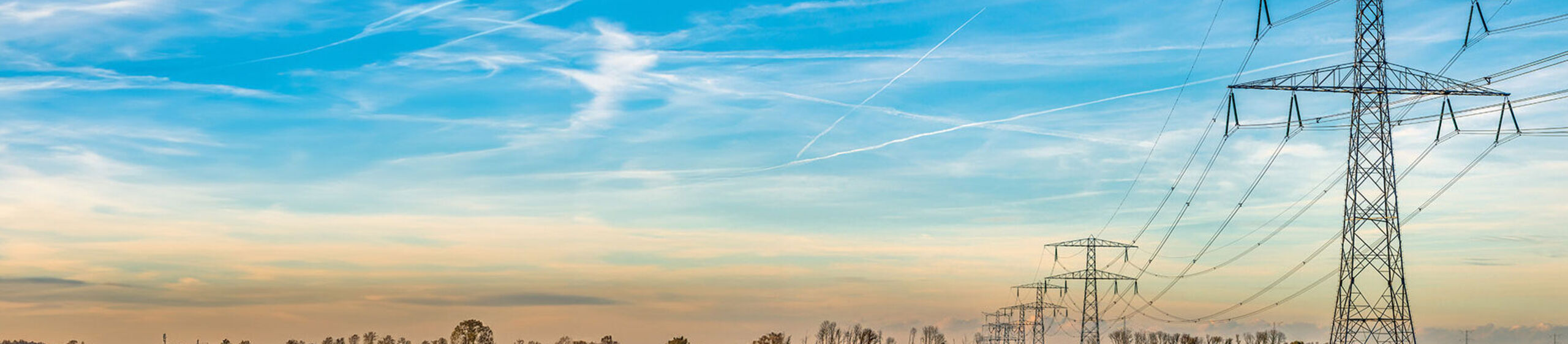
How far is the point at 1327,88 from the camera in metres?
64.5

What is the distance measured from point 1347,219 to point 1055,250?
66.0 m

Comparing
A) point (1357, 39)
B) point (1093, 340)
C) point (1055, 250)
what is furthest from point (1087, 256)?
point (1357, 39)

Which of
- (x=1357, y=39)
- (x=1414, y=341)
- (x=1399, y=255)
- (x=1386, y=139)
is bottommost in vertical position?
(x=1414, y=341)

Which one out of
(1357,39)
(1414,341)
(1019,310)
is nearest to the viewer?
(1414,341)

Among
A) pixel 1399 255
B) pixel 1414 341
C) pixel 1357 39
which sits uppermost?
pixel 1357 39

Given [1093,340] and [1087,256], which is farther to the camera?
[1093,340]

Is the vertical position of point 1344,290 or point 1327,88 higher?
point 1327,88

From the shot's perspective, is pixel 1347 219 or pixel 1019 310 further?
pixel 1019 310

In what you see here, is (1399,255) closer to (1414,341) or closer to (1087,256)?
(1414,341)

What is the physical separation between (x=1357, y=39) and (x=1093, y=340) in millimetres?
99290

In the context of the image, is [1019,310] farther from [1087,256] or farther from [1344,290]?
[1344,290]

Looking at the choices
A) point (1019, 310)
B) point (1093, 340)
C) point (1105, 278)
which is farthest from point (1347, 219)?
point (1019, 310)

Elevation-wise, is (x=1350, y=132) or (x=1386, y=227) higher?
(x=1350, y=132)

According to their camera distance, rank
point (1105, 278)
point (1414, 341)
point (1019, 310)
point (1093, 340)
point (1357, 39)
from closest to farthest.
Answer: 1. point (1414, 341)
2. point (1357, 39)
3. point (1105, 278)
4. point (1093, 340)
5. point (1019, 310)
